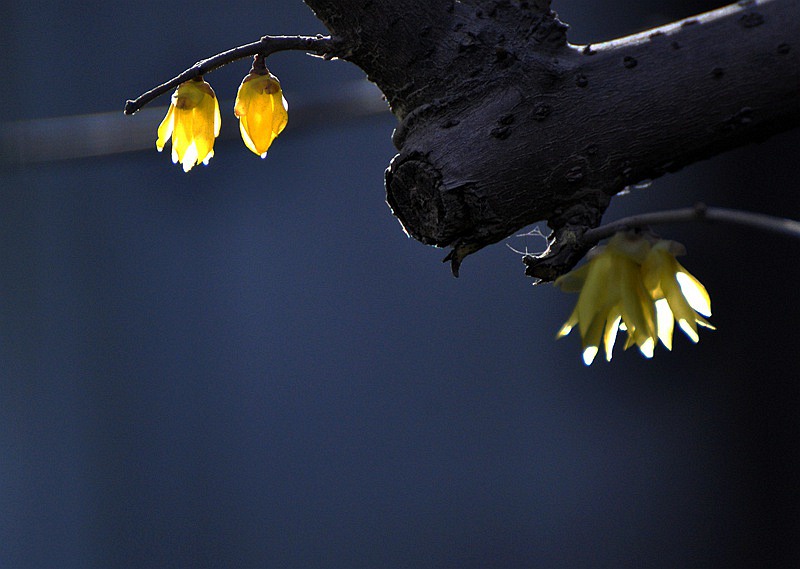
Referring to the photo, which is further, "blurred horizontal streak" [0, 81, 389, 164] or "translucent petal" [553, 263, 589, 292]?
"blurred horizontal streak" [0, 81, 389, 164]

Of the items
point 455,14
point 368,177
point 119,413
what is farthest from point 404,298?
point 455,14

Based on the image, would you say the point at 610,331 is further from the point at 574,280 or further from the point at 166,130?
the point at 166,130

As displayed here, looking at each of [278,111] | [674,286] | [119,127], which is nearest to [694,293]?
[674,286]

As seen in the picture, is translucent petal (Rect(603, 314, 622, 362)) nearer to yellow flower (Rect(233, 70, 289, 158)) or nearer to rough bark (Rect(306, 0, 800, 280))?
rough bark (Rect(306, 0, 800, 280))

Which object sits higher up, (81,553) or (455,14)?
(455,14)

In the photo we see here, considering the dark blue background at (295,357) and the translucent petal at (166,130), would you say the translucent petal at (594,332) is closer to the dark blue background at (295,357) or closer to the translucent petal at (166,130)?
the translucent petal at (166,130)

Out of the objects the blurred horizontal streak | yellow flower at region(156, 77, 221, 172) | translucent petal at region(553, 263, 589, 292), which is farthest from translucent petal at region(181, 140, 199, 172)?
the blurred horizontal streak

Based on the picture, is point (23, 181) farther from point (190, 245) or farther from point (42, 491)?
point (42, 491)
